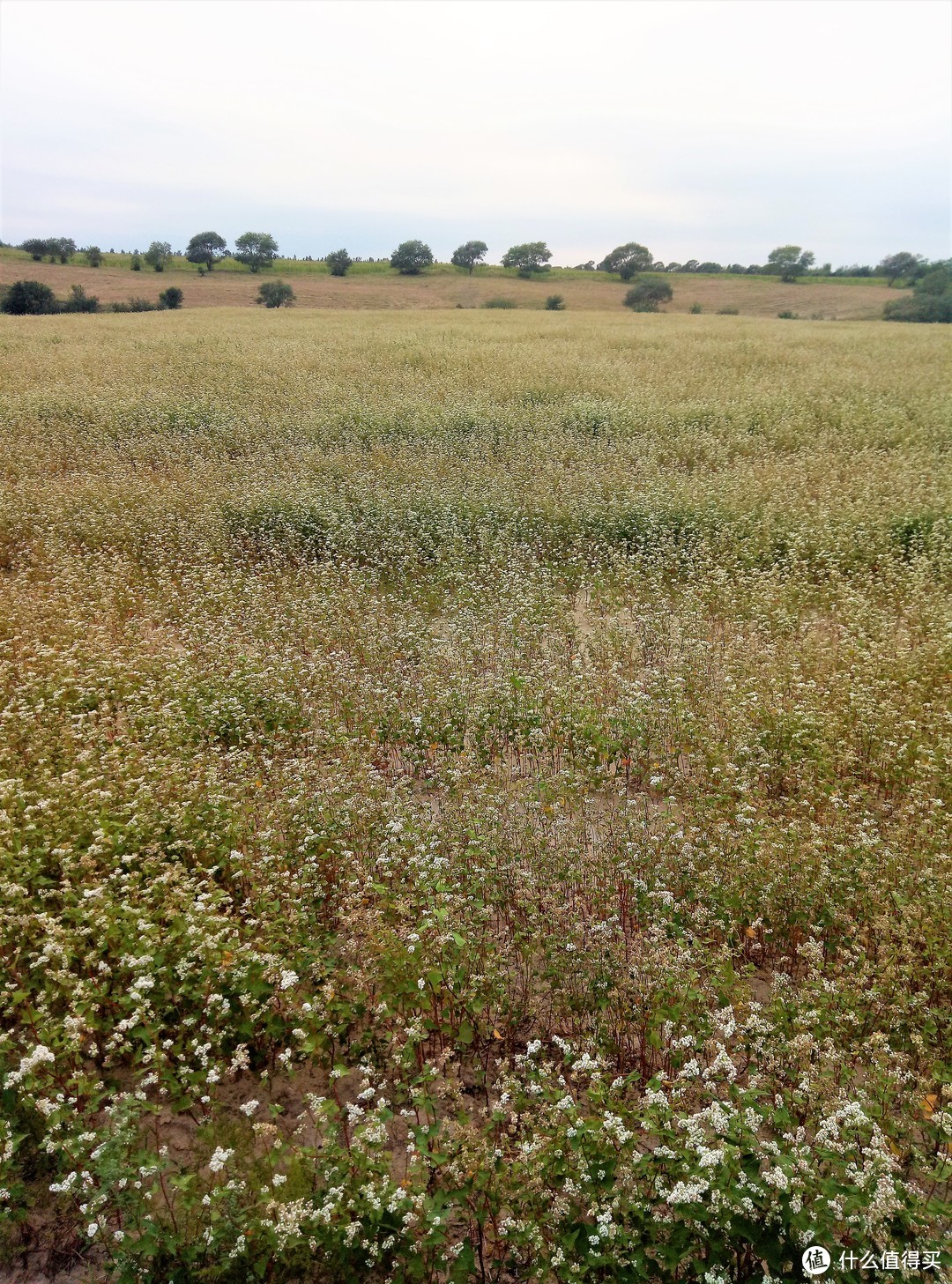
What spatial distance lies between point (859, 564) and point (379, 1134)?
10.1m

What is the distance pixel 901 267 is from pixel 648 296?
34.4 meters

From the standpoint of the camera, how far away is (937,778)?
6070 millimetres

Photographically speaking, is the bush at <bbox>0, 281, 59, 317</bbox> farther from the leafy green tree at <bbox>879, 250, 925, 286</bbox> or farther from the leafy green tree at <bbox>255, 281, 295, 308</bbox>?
the leafy green tree at <bbox>879, 250, 925, 286</bbox>

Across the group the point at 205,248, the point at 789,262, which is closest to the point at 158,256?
the point at 205,248

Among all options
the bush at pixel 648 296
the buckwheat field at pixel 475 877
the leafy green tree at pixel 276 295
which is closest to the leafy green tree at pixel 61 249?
the leafy green tree at pixel 276 295

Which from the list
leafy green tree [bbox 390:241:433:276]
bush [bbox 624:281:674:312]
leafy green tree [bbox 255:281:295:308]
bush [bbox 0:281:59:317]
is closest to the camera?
bush [bbox 0:281:59:317]

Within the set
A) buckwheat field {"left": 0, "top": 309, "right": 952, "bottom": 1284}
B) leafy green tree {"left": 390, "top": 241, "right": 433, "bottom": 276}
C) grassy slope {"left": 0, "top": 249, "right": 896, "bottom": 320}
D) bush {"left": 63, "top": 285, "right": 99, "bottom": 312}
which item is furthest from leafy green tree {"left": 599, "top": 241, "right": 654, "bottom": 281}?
buckwheat field {"left": 0, "top": 309, "right": 952, "bottom": 1284}

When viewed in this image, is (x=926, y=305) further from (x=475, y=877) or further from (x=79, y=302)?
(x=475, y=877)

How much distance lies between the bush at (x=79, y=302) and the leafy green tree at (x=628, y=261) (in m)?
56.5

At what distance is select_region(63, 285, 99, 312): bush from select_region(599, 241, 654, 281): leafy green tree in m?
56.5

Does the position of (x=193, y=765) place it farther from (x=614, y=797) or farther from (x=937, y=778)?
(x=937, y=778)

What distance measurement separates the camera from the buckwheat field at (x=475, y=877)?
3.35 m

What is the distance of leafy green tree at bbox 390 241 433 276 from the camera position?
→ 265ft

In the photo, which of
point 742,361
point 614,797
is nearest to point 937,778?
point 614,797
